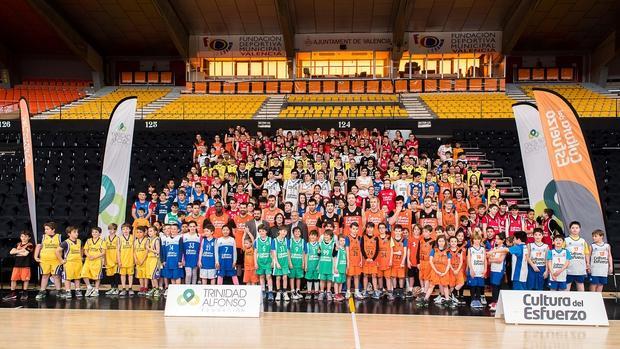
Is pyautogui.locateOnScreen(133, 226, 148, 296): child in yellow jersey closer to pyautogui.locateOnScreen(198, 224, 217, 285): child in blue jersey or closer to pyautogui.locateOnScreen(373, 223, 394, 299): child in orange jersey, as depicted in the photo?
pyautogui.locateOnScreen(198, 224, 217, 285): child in blue jersey

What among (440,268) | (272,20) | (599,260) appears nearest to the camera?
(599,260)

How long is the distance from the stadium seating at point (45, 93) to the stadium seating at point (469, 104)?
16.9 meters

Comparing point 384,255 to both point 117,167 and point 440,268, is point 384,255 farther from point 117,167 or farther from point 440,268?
point 117,167

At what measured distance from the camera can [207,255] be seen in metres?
10.6

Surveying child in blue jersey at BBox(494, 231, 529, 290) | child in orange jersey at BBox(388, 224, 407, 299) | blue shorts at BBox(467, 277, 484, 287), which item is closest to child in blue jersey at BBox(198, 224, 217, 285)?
child in orange jersey at BBox(388, 224, 407, 299)

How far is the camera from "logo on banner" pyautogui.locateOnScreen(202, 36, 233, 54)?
97.8 feet

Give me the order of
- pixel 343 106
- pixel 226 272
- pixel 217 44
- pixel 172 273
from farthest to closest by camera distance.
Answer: pixel 217 44 → pixel 343 106 → pixel 172 273 → pixel 226 272

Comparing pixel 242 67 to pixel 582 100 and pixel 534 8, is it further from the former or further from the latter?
pixel 582 100

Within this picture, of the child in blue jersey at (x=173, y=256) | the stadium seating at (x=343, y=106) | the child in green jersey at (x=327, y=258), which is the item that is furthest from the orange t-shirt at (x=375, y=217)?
the stadium seating at (x=343, y=106)

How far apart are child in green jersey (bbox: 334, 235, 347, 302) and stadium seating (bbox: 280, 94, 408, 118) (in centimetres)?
1165

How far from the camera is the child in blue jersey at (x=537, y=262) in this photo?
994cm

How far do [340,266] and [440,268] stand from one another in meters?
1.78

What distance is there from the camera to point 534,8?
2436cm

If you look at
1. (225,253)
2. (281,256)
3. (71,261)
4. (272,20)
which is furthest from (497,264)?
(272,20)
